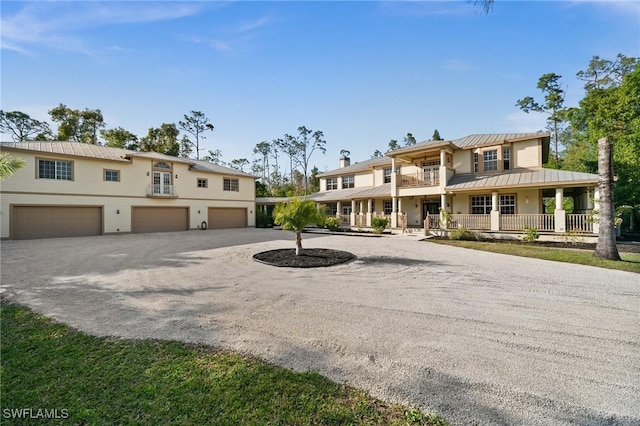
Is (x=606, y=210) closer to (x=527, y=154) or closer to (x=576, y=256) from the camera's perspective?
(x=576, y=256)

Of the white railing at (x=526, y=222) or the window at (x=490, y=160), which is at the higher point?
the window at (x=490, y=160)

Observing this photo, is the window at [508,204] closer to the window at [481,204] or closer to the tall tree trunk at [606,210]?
the window at [481,204]

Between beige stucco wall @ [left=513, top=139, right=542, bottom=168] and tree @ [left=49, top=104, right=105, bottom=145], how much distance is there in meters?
43.3

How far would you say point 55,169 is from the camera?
18.0 m

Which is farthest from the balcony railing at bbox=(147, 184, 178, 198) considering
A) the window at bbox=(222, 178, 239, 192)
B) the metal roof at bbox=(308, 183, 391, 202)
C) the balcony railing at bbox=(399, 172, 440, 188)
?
the balcony railing at bbox=(399, 172, 440, 188)

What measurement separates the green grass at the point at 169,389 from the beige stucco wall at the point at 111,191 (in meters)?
19.3

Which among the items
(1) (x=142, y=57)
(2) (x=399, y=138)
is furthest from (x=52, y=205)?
(2) (x=399, y=138)

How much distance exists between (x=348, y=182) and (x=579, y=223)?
689 inches

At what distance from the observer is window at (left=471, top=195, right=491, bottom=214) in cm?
1858

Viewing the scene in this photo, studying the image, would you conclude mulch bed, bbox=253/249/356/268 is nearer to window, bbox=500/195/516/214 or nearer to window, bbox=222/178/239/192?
window, bbox=500/195/516/214

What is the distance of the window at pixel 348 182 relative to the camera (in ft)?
89.6

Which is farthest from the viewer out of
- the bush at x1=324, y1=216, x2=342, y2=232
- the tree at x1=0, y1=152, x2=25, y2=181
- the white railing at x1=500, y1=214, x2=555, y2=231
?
the bush at x1=324, y1=216, x2=342, y2=232

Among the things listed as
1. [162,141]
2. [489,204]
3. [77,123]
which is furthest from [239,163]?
[489,204]

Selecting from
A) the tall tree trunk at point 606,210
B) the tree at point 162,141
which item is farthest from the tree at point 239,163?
the tall tree trunk at point 606,210
